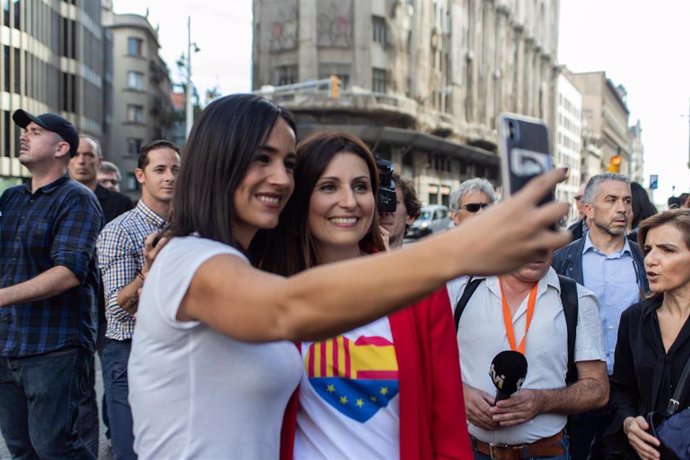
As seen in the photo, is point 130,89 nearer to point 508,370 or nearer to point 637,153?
point 508,370

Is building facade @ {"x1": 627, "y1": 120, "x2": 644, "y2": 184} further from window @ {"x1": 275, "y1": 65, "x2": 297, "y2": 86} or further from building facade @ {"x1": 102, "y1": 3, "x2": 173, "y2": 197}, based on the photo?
window @ {"x1": 275, "y1": 65, "x2": 297, "y2": 86}

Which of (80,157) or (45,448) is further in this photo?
(80,157)

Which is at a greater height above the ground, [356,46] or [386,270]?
[356,46]

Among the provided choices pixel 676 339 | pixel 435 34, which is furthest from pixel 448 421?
pixel 435 34

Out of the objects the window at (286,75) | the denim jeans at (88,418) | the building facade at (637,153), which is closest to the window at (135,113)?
the window at (286,75)

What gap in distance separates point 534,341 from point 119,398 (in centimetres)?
244

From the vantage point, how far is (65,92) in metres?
45.2

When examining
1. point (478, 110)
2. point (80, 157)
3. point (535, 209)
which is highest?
point (478, 110)

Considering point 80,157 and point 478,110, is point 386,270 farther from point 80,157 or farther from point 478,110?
point 478,110

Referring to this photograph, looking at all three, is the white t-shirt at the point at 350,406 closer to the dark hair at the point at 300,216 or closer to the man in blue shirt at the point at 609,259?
the dark hair at the point at 300,216

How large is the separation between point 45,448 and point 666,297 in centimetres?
346

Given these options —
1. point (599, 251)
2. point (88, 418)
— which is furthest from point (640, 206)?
point (88, 418)

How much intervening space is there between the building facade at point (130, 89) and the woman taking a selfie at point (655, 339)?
6224 centimetres

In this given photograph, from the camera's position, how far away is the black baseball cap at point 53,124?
4.32 metres
